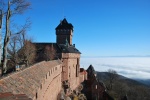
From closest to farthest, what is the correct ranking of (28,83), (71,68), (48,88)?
(28,83) < (48,88) < (71,68)

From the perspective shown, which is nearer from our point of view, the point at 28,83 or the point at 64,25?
the point at 28,83

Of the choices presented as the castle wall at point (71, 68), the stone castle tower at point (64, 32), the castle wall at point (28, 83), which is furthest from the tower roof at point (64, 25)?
the castle wall at point (28, 83)

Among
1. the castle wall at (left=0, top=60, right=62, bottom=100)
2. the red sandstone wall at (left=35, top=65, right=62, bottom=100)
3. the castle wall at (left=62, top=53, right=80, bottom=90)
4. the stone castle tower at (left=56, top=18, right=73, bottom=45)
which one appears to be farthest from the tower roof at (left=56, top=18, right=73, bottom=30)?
the castle wall at (left=0, top=60, right=62, bottom=100)

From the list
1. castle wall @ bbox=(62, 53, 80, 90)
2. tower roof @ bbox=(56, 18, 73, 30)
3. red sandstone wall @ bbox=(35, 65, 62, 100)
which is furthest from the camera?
tower roof @ bbox=(56, 18, 73, 30)

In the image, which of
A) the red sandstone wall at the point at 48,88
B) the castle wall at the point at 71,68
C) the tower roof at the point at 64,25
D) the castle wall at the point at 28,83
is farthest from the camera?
the tower roof at the point at 64,25

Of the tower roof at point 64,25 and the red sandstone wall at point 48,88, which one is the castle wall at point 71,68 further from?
the red sandstone wall at point 48,88

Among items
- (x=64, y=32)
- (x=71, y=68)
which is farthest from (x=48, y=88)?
(x=64, y=32)

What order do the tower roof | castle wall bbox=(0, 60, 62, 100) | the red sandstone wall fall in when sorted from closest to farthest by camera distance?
1. castle wall bbox=(0, 60, 62, 100)
2. the red sandstone wall
3. the tower roof

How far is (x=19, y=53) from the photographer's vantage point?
31.6 m

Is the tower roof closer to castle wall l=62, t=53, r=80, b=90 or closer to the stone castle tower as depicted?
the stone castle tower

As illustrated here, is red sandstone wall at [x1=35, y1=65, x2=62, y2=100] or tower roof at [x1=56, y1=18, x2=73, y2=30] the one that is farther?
tower roof at [x1=56, y1=18, x2=73, y2=30]

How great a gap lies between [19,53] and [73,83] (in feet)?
38.8

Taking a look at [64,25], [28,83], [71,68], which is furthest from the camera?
[64,25]

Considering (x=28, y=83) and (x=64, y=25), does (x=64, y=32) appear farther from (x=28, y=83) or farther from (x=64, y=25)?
(x=28, y=83)
